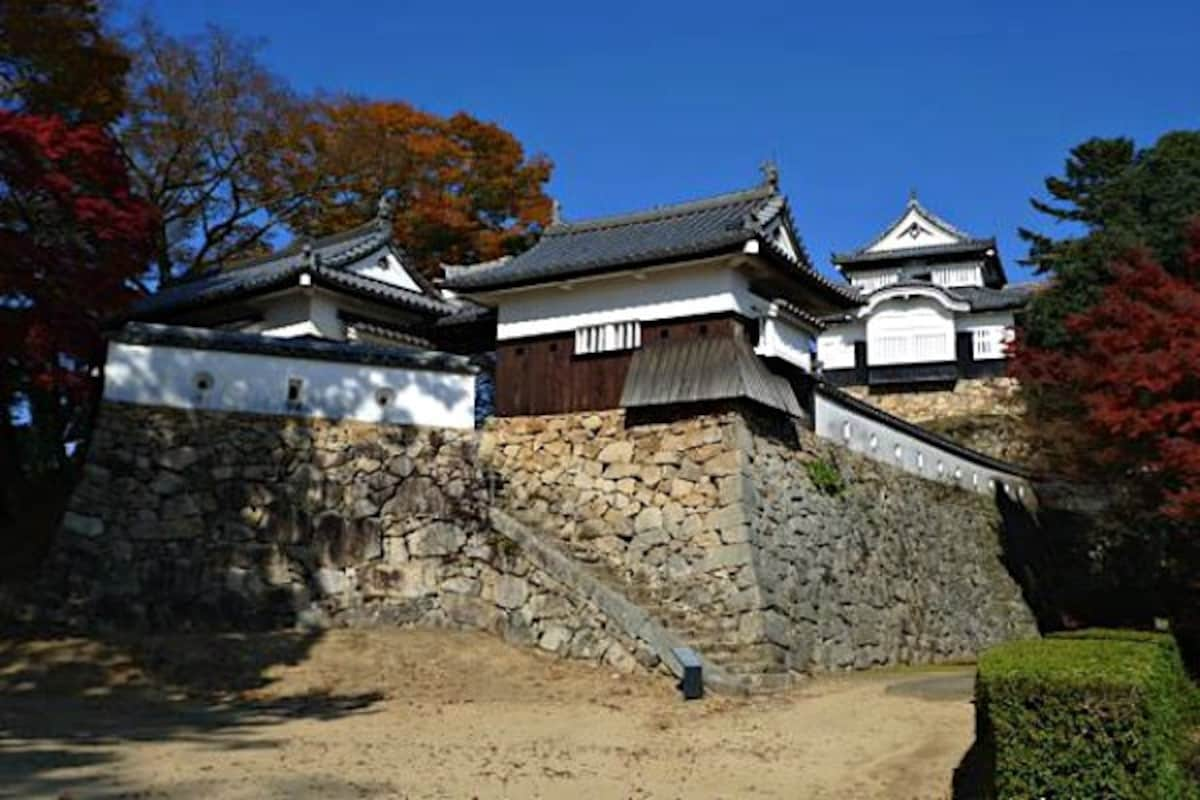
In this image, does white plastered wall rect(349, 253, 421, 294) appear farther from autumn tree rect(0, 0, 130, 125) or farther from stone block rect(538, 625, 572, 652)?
stone block rect(538, 625, 572, 652)

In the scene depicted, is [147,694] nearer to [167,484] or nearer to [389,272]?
[167,484]

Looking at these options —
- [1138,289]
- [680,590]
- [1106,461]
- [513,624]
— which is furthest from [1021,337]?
[513,624]

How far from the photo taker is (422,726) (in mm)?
10969

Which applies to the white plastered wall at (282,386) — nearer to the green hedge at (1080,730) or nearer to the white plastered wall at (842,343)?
the green hedge at (1080,730)

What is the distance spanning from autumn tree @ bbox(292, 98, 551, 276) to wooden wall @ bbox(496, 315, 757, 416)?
47.2 feet

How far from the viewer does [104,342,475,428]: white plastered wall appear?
14.7 m

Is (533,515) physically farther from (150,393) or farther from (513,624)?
(150,393)

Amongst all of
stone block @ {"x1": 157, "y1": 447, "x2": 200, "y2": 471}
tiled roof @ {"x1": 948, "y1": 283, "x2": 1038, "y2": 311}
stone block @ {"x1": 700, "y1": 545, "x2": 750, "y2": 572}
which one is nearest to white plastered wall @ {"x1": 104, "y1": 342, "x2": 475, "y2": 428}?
stone block @ {"x1": 157, "y1": 447, "x2": 200, "y2": 471}

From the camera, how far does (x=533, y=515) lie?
55.7ft

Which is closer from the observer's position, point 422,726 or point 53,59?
point 422,726

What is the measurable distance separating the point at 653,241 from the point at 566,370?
8.66ft

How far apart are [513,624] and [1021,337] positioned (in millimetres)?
16600

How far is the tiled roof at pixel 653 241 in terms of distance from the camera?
16000mm

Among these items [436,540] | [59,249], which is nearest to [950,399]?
[436,540]
